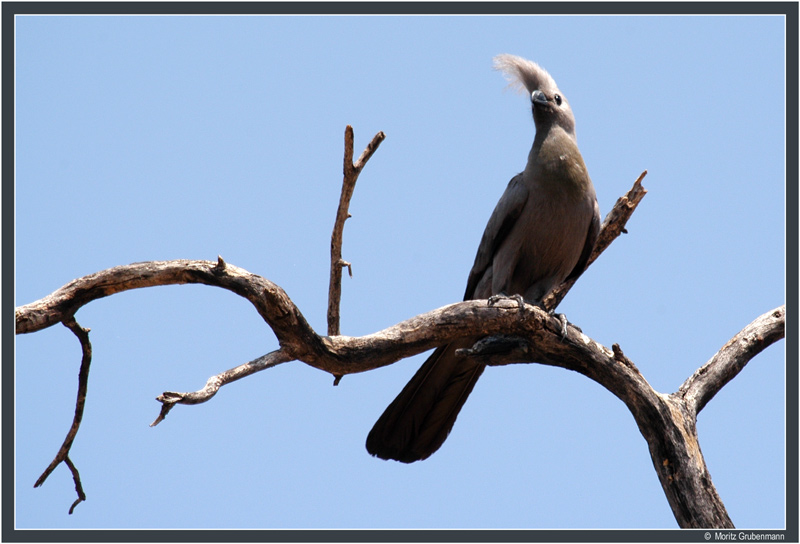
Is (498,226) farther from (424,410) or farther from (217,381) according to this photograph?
(217,381)

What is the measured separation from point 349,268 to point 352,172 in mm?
748

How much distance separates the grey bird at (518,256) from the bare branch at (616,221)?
0.47 m

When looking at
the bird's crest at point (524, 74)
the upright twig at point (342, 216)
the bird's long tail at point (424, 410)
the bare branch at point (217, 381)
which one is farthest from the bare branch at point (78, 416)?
the bird's crest at point (524, 74)

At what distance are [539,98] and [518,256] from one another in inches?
60.3

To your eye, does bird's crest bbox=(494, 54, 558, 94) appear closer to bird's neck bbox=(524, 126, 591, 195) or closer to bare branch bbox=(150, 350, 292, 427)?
bird's neck bbox=(524, 126, 591, 195)

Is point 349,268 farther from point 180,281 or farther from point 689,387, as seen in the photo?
point 689,387

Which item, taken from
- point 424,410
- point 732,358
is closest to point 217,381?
point 424,410

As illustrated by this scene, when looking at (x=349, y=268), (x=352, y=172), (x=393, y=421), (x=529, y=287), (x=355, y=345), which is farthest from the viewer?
(x=529, y=287)

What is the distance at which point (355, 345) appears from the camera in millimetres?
4590

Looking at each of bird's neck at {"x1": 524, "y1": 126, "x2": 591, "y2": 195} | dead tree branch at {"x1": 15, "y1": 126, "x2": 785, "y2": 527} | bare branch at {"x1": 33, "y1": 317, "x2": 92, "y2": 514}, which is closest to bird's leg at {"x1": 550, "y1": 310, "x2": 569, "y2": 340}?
dead tree branch at {"x1": 15, "y1": 126, "x2": 785, "y2": 527}

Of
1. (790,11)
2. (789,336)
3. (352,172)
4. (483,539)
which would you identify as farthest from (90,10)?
(789,336)

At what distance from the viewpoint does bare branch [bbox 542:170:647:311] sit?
5.28 meters

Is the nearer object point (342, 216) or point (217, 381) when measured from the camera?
point (217, 381)

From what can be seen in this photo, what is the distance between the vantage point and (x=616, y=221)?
5.41 m
